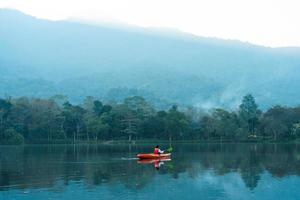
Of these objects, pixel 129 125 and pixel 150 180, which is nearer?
pixel 150 180

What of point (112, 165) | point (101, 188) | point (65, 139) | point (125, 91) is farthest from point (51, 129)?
point (125, 91)

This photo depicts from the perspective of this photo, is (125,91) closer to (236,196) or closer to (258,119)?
(258,119)

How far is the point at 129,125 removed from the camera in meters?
87.5

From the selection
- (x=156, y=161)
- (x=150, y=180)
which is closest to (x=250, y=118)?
(x=156, y=161)

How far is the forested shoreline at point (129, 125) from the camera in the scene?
284 ft

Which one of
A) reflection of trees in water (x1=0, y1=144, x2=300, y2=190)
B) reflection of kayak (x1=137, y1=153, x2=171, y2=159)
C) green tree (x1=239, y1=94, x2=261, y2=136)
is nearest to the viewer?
reflection of trees in water (x1=0, y1=144, x2=300, y2=190)

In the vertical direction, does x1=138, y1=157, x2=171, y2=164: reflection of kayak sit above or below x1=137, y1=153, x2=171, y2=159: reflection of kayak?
below

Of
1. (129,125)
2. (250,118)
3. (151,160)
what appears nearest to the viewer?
(151,160)

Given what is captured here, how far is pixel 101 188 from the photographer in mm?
→ 26625

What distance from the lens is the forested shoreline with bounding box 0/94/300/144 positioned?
86.7 m

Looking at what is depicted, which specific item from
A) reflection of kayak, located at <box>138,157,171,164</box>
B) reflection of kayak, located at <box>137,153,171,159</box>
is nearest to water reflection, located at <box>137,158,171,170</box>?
reflection of kayak, located at <box>138,157,171,164</box>

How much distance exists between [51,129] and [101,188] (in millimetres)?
62679

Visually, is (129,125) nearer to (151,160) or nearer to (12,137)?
(12,137)

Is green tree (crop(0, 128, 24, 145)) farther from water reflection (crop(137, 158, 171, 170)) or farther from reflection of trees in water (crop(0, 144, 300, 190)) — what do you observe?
water reflection (crop(137, 158, 171, 170))
